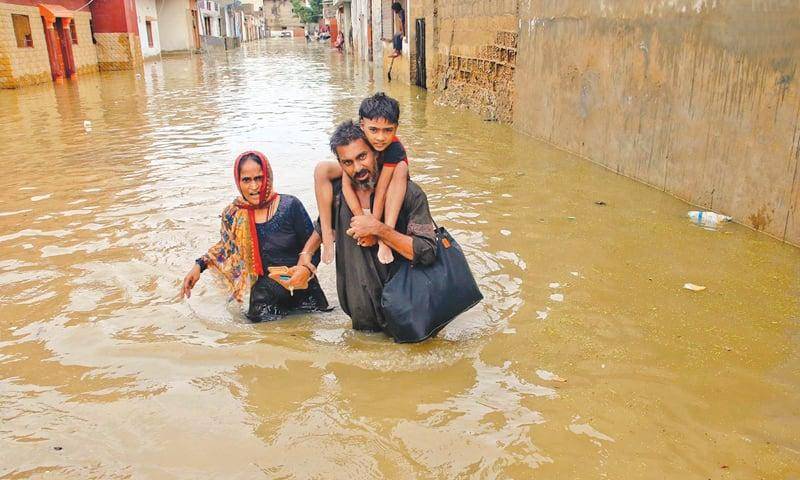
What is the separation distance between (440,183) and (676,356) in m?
4.31

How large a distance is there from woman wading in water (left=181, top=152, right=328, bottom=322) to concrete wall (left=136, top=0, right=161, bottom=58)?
3110 centimetres

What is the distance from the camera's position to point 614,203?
6.19 m

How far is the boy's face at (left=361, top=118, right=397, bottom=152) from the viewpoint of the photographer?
3008 mm

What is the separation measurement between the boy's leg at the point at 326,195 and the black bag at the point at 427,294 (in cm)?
37

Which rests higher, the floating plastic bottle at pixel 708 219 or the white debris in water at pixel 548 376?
the floating plastic bottle at pixel 708 219

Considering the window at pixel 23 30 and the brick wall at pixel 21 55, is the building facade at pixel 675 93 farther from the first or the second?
the window at pixel 23 30

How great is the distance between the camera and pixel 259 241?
141 inches

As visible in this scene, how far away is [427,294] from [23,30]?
2172 cm

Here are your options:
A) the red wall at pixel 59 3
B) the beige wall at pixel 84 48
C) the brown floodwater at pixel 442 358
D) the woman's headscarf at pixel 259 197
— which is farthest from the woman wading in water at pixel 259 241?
the beige wall at pixel 84 48

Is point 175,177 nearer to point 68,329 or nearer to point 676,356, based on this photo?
point 68,329

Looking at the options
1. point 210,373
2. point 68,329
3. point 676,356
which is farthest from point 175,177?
point 676,356

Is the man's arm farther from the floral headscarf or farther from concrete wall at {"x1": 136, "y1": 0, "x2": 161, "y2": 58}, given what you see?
concrete wall at {"x1": 136, "y1": 0, "x2": 161, "y2": 58}

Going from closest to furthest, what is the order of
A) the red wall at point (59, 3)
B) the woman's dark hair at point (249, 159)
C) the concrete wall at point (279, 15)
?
the woman's dark hair at point (249, 159) < the red wall at point (59, 3) < the concrete wall at point (279, 15)

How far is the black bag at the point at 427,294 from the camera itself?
3170mm
